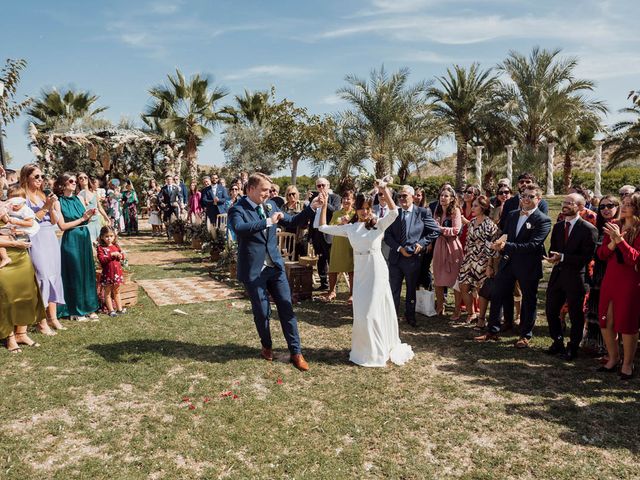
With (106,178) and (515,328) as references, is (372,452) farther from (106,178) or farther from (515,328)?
(106,178)

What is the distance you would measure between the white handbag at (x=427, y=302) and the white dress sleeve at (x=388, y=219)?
102 inches

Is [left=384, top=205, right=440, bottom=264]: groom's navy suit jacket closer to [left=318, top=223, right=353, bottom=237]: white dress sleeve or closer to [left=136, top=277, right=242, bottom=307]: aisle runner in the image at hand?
[left=318, top=223, right=353, bottom=237]: white dress sleeve

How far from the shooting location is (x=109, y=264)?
7461 millimetres

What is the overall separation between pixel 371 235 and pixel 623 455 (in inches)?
119

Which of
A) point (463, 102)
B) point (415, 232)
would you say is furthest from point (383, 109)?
point (415, 232)

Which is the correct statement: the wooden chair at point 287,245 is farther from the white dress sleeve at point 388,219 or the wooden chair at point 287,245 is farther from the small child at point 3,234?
the small child at point 3,234

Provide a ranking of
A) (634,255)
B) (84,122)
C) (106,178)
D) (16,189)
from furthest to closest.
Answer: (84,122)
(106,178)
(16,189)
(634,255)

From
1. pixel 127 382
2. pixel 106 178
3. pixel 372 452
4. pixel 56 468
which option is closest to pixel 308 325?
pixel 127 382

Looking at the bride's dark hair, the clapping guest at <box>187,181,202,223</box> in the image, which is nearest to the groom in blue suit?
the bride's dark hair

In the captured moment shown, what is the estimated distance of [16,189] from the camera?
20.7 feet

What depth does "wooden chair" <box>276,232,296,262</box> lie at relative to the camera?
9.63m

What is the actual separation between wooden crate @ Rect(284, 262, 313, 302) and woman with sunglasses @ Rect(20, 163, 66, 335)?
3.56m

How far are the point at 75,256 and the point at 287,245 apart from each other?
164 inches

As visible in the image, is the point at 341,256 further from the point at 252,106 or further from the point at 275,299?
the point at 252,106
